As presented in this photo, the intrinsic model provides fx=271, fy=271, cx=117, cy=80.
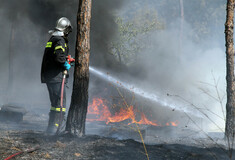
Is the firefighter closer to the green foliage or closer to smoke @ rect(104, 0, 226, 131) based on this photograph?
smoke @ rect(104, 0, 226, 131)

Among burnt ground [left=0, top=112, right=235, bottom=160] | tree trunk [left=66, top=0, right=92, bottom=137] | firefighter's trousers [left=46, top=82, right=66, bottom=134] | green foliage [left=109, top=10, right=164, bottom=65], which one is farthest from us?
green foliage [left=109, top=10, right=164, bottom=65]

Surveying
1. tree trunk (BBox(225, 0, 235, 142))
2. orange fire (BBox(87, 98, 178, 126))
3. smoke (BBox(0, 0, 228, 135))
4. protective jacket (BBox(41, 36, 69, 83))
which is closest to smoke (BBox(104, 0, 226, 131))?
smoke (BBox(0, 0, 228, 135))

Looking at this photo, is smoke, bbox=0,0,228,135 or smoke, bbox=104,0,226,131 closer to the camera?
smoke, bbox=104,0,226,131

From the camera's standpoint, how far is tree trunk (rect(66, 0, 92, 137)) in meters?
4.46

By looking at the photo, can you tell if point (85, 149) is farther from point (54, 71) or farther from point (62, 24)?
point (62, 24)

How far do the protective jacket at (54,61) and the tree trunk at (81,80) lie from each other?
311 mm

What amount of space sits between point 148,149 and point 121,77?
811cm

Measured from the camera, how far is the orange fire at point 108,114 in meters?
8.46

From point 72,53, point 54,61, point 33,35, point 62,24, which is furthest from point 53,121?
point 33,35

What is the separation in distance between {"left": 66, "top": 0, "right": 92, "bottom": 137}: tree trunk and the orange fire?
3665mm

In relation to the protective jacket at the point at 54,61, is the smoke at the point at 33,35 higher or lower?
higher

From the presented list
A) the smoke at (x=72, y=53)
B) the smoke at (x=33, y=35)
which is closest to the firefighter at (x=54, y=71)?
the smoke at (x=72, y=53)

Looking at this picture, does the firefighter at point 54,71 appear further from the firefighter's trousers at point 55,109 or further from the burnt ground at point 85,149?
the burnt ground at point 85,149

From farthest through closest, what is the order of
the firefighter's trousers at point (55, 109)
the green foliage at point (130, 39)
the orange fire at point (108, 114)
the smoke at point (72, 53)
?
the green foliage at point (130, 39)
the smoke at point (72, 53)
the orange fire at point (108, 114)
the firefighter's trousers at point (55, 109)
